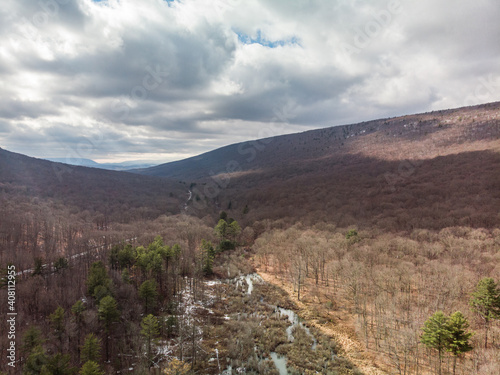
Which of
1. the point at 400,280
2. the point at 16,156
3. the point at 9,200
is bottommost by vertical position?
the point at 400,280

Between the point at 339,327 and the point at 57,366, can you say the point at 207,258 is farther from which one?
the point at 57,366

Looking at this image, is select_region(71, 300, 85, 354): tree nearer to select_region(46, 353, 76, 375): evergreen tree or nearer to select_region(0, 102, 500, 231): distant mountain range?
select_region(46, 353, 76, 375): evergreen tree

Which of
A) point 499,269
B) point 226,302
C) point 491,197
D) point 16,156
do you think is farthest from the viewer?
point 16,156

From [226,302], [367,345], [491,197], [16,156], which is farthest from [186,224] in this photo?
[16,156]

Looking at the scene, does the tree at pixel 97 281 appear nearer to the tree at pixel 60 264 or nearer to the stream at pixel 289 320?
the tree at pixel 60 264

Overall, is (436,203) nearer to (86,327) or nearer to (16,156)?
(86,327)

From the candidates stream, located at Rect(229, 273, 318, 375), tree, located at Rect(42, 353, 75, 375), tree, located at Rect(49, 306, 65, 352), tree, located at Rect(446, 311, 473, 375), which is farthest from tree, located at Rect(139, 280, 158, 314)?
tree, located at Rect(446, 311, 473, 375)
